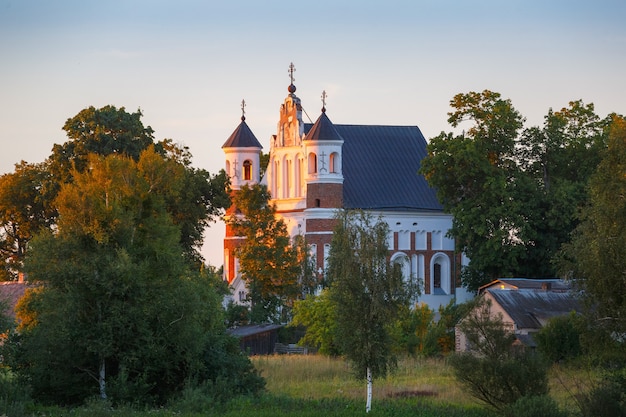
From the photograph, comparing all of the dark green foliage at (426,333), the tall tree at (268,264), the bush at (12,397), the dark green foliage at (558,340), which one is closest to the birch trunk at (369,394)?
the bush at (12,397)

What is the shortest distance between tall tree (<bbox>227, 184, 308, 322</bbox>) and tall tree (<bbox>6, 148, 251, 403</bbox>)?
33996mm

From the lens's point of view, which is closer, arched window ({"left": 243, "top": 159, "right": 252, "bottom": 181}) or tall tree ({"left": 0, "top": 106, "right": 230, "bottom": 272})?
tall tree ({"left": 0, "top": 106, "right": 230, "bottom": 272})

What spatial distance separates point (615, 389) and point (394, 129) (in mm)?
59432

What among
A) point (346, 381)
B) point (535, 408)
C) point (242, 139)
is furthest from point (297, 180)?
point (535, 408)

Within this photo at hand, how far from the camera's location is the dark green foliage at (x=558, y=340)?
60.1m

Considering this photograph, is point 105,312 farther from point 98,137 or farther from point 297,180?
point 297,180

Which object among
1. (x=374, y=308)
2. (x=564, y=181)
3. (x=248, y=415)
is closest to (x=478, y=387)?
(x=374, y=308)

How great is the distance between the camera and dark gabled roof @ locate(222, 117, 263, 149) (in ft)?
318

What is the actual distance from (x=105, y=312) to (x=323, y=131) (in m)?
49.3

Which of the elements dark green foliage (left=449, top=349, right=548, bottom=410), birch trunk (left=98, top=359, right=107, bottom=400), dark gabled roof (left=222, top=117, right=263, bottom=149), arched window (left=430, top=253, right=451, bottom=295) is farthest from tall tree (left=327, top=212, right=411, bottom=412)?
dark gabled roof (left=222, top=117, right=263, bottom=149)

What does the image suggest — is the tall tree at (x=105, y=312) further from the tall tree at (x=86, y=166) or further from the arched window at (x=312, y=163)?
the arched window at (x=312, y=163)

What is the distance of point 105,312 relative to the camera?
146ft

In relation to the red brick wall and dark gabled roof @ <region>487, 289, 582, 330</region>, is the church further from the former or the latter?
dark gabled roof @ <region>487, 289, 582, 330</region>

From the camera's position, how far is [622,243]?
4519cm
